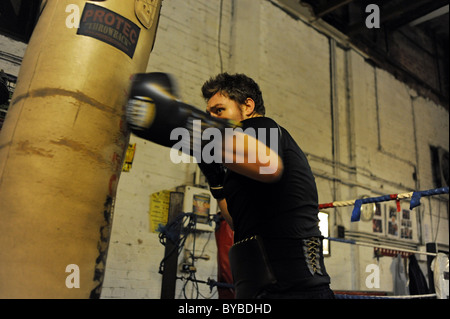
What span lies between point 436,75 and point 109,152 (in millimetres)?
9304

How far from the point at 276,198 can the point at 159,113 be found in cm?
42

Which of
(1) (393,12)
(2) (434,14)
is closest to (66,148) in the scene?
(1) (393,12)

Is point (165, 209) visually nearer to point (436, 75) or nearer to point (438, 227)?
point (438, 227)

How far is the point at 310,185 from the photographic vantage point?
115 cm

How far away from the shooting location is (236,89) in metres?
1.31

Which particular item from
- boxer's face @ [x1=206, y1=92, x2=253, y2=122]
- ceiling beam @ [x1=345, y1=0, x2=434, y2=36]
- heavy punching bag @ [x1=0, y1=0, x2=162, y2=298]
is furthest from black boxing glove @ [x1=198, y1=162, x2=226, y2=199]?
ceiling beam @ [x1=345, y1=0, x2=434, y2=36]

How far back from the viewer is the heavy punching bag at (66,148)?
0.92 meters

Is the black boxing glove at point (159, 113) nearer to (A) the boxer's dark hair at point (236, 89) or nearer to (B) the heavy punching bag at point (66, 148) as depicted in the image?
(B) the heavy punching bag at point (66, 148)

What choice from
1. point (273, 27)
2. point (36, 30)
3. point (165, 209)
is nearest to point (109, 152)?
point (36, 30)

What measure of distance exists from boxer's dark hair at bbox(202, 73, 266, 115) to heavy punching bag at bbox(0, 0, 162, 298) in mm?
288

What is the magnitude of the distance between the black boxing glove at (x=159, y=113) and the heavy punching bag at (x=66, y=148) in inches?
7.2

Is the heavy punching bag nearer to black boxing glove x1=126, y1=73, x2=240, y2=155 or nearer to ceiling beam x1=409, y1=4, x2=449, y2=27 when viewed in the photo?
black boxing glove x1=126, y1=73, x2=240, y2=155

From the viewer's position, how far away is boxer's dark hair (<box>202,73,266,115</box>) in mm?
1301

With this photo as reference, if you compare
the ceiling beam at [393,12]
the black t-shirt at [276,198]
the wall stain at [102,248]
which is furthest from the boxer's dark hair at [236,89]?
the ceiling beam at [393,12]
